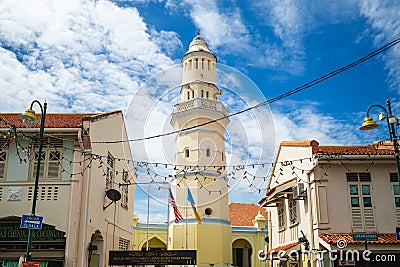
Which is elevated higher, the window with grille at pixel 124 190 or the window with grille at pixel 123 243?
the window with grille at pixel 124 190

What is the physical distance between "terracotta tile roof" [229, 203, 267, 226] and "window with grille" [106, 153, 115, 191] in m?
26.5

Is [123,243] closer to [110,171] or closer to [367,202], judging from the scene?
[110,171]

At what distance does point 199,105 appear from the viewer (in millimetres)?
35219

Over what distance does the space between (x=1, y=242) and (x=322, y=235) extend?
12444 mm

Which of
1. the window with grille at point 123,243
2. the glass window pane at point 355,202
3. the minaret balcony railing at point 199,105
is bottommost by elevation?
the window with grille at point 123,243

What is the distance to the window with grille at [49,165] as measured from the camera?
17047 mm

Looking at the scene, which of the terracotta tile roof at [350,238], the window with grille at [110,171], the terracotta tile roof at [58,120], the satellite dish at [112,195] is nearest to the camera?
the terracotta tile roof at [350,238]

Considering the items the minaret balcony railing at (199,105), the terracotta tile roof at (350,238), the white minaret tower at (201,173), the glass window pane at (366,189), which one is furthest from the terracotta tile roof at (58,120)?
the minaret balcony railing at (199,105)

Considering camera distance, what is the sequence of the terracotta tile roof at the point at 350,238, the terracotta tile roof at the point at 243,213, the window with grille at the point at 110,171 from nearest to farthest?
the terracotta tile roof at the point at 350,238, the window with grille at the point at 110,171, the terracotta tile roof at the point at 243,213

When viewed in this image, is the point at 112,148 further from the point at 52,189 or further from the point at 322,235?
the point at 322,235

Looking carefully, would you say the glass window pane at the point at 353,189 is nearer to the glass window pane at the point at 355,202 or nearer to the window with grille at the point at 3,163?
the glass window pane at the point at 355,202

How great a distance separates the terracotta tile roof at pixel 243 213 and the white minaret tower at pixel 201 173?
11.5m

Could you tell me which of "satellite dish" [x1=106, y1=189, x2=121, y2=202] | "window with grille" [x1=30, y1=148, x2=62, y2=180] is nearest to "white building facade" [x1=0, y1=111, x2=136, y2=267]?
"window with grille" [x1=30, y1=148, x2=62, y2=180]

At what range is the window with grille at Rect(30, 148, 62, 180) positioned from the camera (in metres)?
17.0
